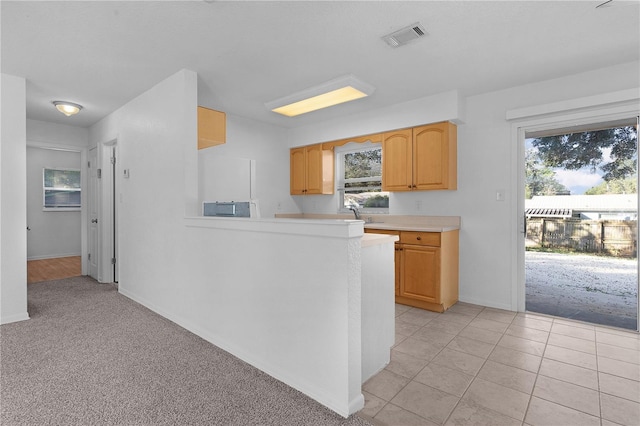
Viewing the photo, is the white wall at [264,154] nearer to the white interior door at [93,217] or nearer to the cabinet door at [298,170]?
the cabinet door at [298,170]

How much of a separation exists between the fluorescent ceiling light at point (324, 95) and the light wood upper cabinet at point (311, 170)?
1.34m

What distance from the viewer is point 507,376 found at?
2.22 m

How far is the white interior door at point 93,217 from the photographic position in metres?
4.93

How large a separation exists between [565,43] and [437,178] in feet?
5.43

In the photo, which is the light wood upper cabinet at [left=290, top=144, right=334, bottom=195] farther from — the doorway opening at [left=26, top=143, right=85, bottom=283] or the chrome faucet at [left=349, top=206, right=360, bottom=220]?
the doorway opening at [left=26, top=143, right=85, bottom=283]

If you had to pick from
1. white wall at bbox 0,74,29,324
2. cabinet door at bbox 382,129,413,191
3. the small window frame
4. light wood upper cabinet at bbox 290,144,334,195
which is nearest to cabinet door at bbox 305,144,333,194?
light wood upper cabinet at bbox 290,144,334,195

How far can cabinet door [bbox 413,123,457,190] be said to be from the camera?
3784mm

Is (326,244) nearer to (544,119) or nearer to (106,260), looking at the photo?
(544,119)

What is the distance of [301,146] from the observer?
5316 mm

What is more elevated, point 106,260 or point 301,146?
point 301,146

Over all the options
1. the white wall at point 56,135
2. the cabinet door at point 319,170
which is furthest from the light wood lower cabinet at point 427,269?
the white wall at point 56,135

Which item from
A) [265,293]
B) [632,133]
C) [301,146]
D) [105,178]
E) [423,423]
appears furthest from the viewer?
[301,146]

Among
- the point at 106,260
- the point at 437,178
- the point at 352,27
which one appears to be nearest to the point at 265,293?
the point at 352,27

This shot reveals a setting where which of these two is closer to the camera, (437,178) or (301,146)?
(437,178)
